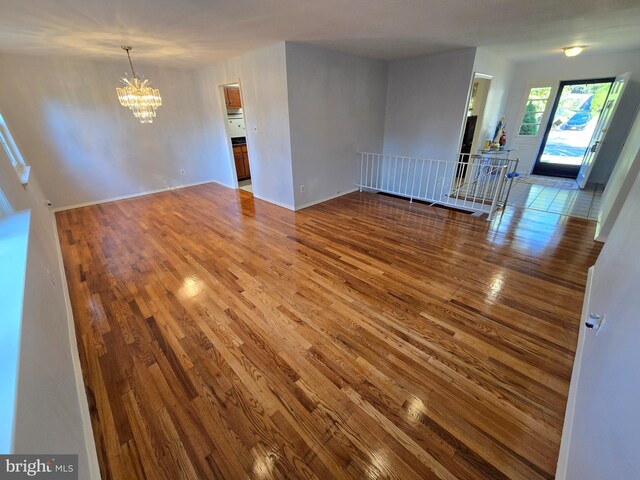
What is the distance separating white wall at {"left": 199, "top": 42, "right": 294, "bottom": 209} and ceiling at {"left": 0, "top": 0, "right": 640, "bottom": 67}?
35cm

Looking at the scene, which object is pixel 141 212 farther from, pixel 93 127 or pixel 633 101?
pixel 633 101

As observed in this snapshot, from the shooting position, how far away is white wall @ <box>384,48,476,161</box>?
4254 millimetres

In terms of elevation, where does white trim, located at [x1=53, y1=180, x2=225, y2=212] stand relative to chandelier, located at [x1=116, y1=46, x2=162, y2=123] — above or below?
below

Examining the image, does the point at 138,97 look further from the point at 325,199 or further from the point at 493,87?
the point at 493,87

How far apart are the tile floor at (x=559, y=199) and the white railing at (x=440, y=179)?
14.5 inches

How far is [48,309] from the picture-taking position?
156cm

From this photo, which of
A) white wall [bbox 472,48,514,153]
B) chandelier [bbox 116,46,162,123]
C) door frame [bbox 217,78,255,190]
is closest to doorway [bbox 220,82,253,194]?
door frame [bbox 217,78,255,190]

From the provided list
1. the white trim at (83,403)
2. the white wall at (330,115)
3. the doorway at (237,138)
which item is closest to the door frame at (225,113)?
the doorway at (237,138)

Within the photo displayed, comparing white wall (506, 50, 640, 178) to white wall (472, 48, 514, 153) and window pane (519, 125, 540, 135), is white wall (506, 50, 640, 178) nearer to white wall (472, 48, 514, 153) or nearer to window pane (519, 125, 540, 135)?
window pane (519, 125, 540, 135)

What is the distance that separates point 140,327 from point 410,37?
440cm

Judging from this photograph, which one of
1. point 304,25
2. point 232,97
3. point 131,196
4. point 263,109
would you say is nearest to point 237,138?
point 232,97

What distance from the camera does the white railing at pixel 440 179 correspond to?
4379 mm

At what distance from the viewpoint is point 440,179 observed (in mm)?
5055

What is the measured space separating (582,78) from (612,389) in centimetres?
709
